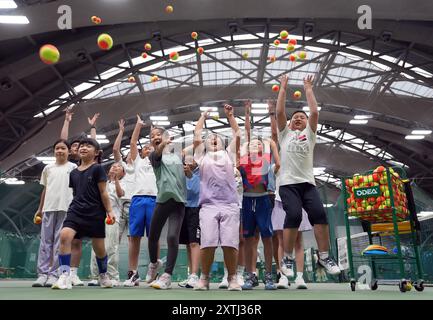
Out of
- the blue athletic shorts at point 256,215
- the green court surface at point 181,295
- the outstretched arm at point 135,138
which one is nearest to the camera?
the green court surface at point 181,295

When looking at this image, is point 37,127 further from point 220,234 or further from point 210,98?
point 220,234

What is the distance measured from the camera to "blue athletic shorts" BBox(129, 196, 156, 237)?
445cm

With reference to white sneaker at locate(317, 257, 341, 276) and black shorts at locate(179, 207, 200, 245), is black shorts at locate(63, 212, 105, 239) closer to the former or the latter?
black shorts at locate(179, 207, 200, 245)

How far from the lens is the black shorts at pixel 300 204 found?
11.4ft

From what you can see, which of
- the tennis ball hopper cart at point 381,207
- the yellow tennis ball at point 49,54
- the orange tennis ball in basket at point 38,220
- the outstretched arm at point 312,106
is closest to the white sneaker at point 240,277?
the tennis ball hopper cart at point 381,207

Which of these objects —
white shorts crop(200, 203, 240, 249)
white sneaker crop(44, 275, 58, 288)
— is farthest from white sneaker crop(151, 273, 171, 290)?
white sneaker crop(44, 275, 58, 288)

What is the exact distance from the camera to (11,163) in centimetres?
1691

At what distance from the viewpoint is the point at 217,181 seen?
338 centimetres

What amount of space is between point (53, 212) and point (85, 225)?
106cm

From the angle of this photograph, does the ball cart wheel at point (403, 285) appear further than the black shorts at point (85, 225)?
Yes

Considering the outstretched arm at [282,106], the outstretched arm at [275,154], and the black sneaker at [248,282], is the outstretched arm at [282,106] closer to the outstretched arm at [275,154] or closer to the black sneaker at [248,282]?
the outstretched arm at [275,154]

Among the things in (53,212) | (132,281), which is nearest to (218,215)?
(132,281)

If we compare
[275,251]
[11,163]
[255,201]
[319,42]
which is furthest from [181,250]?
[11,163]
